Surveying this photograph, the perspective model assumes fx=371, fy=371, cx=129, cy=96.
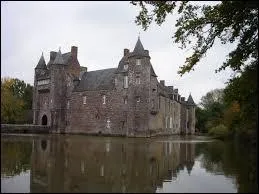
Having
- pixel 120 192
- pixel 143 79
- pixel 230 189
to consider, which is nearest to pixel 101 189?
pixel 120 192

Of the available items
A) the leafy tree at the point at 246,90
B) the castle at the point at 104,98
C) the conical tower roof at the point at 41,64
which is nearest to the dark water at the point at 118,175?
the leafy tree at the point at 246,90

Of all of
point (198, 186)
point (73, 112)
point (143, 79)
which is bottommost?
point (198, 186)

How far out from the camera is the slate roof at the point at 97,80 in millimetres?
47312

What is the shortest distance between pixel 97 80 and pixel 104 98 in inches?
146

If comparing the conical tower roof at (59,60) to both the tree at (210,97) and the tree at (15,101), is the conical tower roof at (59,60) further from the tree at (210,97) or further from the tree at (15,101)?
the tree at (210,97)

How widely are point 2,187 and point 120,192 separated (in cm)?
302

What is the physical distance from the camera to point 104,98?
4691cm

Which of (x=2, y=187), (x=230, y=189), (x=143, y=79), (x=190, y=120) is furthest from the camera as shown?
(x=190, y=120)

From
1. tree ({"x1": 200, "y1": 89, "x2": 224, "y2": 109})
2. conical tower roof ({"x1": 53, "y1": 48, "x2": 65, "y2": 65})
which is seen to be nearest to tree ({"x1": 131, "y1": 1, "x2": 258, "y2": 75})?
conical tower roof ({"x1": 53, "y1": 48, "x2": 65, "y2": 65})

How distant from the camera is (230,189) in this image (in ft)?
34.4

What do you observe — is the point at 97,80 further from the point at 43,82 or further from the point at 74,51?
the point at 43,82

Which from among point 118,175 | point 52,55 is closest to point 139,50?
point 52,55

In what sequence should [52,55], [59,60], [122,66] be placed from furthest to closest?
[52,55]
[59,60]
[122,66]

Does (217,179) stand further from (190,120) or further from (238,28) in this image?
(190,120)
